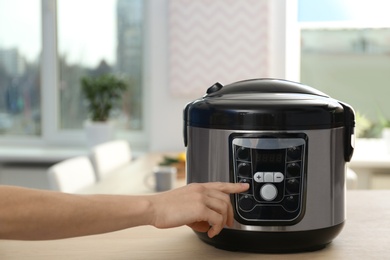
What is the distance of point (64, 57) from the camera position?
13.1 feet

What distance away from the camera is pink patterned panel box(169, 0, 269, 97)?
349 centimetres

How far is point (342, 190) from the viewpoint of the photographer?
964 millimetres

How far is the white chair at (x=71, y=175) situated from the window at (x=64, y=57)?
1398 millimetres

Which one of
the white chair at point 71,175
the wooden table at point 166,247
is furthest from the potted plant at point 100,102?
the wooden table at point 166,247

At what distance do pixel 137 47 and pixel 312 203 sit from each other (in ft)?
10.3

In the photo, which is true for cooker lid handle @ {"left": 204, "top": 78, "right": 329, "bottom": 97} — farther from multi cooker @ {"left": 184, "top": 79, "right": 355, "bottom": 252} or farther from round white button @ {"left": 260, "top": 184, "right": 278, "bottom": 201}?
round white button @ {"left": 260, "top": 184, "right": 278, "bottom": 201}

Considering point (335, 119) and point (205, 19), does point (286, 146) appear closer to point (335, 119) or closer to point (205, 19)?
point (335, 119)

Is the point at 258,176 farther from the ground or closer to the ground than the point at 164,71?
closer to the ground

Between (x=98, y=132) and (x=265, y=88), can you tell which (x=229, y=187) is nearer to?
(x=265, y=88)

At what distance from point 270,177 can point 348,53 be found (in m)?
3.00

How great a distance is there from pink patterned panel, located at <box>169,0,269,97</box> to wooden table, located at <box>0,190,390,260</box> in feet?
8.08

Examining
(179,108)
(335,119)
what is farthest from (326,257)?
(179,108)

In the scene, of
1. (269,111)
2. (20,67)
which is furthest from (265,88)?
(20,67)

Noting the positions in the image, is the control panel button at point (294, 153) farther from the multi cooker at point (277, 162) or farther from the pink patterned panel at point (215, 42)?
the pink patterned panel at point (215, 42)
